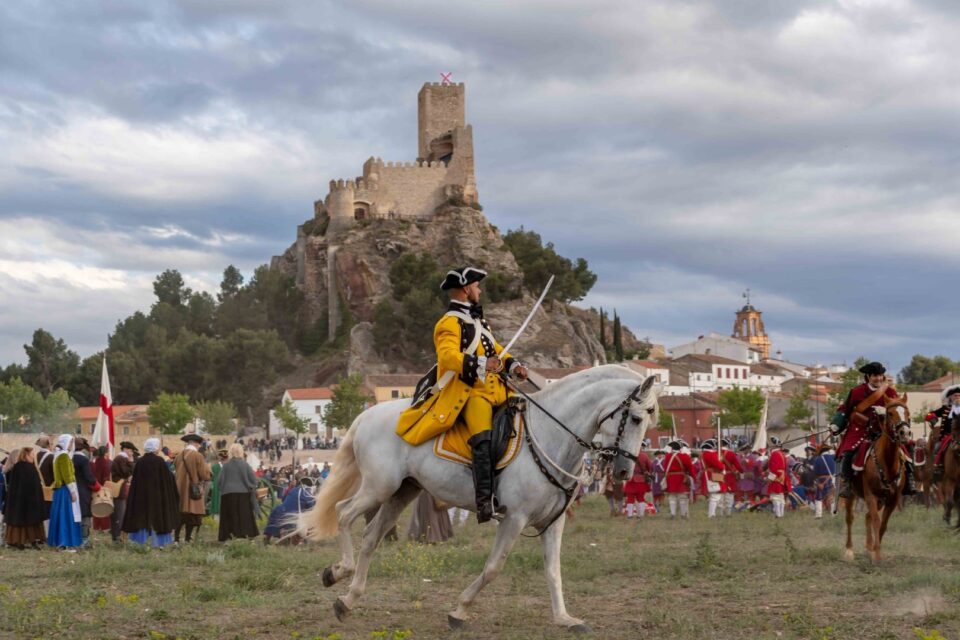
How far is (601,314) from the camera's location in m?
116

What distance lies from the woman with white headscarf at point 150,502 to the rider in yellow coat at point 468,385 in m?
8.90

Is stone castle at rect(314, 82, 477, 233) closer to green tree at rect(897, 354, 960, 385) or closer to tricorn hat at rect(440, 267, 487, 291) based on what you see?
green tree at rect(897, 354, 960, 385)

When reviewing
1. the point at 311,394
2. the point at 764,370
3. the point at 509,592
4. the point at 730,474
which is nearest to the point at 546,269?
the point at 311,394

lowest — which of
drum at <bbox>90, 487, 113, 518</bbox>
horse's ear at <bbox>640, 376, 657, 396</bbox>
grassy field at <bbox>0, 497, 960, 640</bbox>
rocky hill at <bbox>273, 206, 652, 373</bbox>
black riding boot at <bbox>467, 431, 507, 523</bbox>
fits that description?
grassy field at <bbox>0, 497, 960, 640</bbox>

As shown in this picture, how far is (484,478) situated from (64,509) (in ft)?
36.6

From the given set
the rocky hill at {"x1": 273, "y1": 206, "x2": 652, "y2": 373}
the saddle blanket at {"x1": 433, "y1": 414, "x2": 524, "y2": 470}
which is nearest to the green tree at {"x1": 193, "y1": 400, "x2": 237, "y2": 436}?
the rocky hill at {"x1": 273, "y1": 206, "x2": 652, "y2": 373}

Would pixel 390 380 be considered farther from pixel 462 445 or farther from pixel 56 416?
pixel 462 445

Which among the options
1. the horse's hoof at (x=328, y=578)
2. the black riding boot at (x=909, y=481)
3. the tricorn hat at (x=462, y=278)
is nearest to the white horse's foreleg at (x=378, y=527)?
→ the horse's hoof at (x=328, y=578)

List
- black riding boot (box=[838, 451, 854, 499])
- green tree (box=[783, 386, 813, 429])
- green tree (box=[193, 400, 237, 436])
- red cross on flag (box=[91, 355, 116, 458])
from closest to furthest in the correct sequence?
black riding boot (box=[838, 451, 854, 499])
red cross on flag (box=[91, 355, 116, 458])
green tree (box=[783, 386, 813, 429])
green tree (box=[193, 400, 237, 436])

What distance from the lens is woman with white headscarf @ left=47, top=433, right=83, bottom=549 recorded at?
17953 millimetres

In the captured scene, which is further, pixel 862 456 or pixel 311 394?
pixel 311 394

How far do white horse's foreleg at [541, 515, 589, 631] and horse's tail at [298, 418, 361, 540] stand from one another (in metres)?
2.31

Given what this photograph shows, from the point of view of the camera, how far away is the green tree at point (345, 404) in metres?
86.6

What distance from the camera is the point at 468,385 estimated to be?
962 cm
